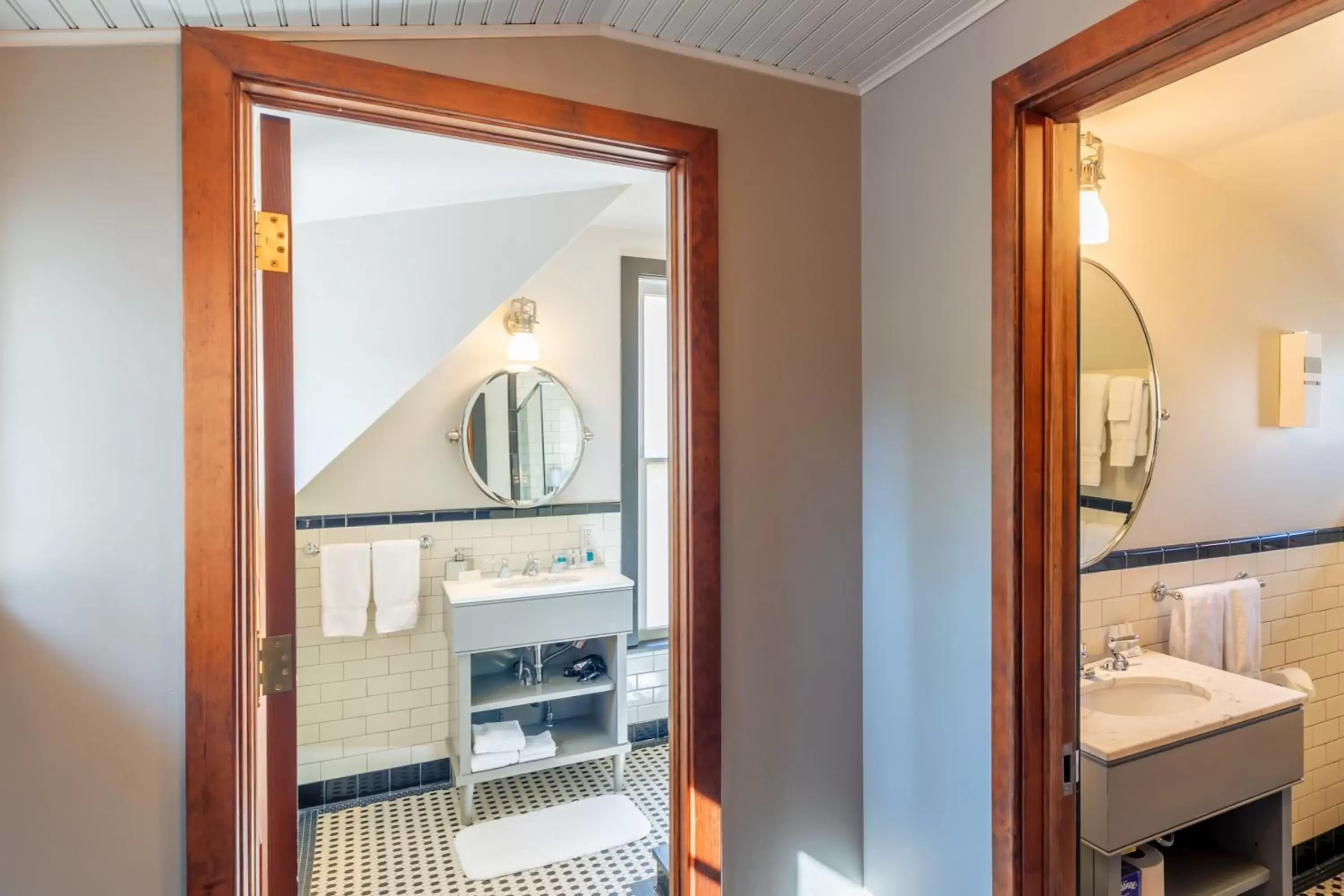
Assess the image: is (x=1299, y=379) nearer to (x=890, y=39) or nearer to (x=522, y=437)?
(x=890, y=39)

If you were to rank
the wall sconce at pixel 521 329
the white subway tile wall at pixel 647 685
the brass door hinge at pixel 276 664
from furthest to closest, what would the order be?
1. the white subway tile wall at pixel 647 685
2. the wall sconce at pixel 521 329
3. the brass door hinge at pixel 276 664

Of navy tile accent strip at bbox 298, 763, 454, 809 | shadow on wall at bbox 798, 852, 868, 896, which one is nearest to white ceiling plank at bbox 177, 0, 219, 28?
shadow on wall at bbox 798, 852, 868, 896

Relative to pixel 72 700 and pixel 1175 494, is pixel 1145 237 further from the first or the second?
pixel 72 700

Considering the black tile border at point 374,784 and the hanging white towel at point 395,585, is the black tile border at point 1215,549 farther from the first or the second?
the black tile border at point 374,784

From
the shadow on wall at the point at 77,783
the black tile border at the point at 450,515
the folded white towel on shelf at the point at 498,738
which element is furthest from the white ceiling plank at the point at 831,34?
the folded white towel on shelf at the point at 498,738

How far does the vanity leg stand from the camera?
2.56 metres

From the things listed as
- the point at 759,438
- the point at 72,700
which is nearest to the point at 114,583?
the point at 72,700

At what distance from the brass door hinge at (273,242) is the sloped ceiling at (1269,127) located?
1.77 m

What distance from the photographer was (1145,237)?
191cm

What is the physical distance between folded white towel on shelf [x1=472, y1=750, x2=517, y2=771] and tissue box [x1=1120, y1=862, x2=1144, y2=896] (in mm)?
1995

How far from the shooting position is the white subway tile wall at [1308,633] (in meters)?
2.05

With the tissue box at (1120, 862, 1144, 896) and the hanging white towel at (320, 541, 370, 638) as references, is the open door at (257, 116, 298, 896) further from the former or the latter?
the tissue box at (1120, 862, 1144, 896)

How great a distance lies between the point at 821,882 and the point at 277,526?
4.36 feet

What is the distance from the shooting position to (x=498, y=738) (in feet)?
8.93
